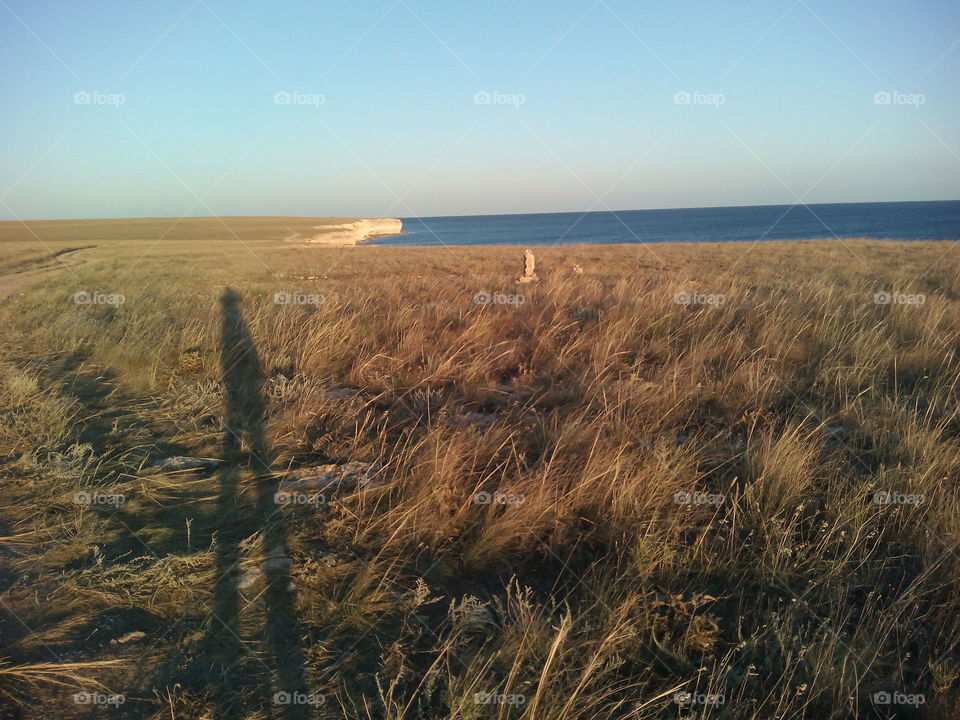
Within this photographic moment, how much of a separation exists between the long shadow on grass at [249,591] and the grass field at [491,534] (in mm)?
12

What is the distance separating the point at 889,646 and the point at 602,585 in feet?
3.65

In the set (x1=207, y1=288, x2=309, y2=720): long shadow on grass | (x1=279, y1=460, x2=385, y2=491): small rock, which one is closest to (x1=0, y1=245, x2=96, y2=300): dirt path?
(x1=207, y1=288, x2=309, y2=720): long shadow on grass

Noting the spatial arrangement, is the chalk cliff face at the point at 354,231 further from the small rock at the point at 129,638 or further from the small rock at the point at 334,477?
the small rock at the point at 129,638

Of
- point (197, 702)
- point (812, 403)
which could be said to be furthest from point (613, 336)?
point (197, 702)

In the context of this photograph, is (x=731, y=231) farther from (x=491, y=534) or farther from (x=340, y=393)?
(x=491, y=534)

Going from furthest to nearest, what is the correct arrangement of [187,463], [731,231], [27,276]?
[731,231]
[27,276]
[187,463]

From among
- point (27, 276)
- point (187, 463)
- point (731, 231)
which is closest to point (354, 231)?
point (731, 231)

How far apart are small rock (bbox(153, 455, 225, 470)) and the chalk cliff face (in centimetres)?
4957

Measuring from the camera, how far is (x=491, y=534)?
2.70 meters

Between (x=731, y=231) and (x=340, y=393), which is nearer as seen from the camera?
(x=340, y=393)

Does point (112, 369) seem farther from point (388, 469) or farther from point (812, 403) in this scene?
point (812, 403)

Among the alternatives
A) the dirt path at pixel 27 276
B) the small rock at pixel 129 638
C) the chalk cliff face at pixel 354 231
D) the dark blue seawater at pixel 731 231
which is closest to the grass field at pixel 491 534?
the small rock at pixel 129 638

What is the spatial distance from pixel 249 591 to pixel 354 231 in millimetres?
71180

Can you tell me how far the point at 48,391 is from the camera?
467 cm
